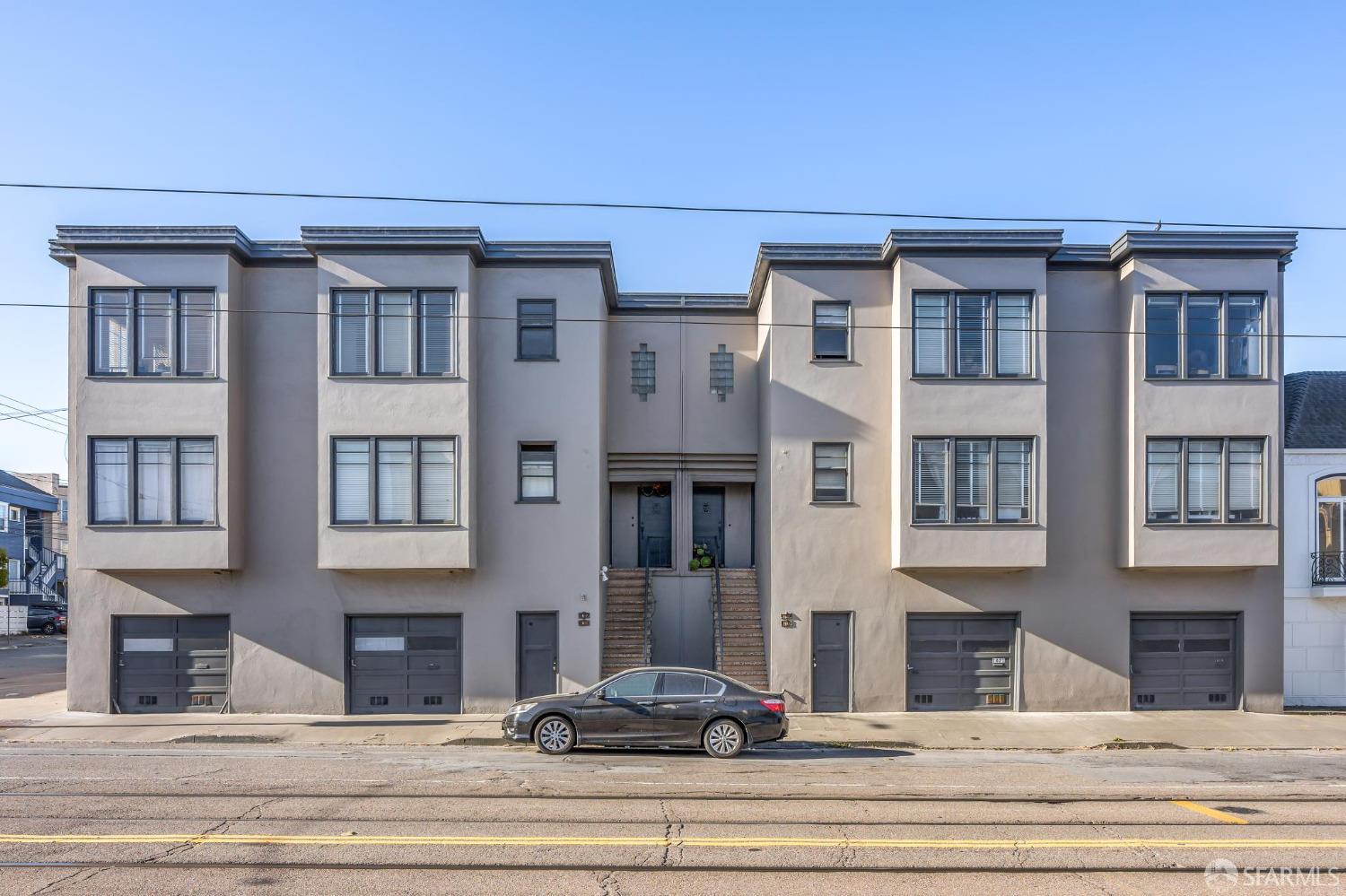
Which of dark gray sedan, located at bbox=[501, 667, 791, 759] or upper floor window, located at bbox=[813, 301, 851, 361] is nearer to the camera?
dark gray sedan, located at bbox=[501, 667, 791, 759]

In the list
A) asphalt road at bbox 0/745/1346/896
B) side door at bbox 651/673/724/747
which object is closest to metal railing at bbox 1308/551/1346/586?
asphalt road at bbox 0/745/1346/896

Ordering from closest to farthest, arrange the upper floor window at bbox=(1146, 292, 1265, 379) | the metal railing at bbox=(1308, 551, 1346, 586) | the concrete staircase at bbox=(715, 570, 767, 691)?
the upper floor window at bbox=(1146, 292, 1265, 379) → the metal railing at bbox=(1308, 551, 1346, 586) → the concrete staircase at bbox=(715, 570, 767, 691)

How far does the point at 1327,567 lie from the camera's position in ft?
60.0

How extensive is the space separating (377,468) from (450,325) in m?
3.19

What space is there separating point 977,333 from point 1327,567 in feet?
29.1

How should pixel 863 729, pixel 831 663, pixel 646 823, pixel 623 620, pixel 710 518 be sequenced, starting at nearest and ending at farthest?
pixel 646 823 → pixel 863 729 → pixel 831 663 → pixel 623 620 → pixel 710 518

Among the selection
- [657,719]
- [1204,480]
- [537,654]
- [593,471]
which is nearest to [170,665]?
[537,654]

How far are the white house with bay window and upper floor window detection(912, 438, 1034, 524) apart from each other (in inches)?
232

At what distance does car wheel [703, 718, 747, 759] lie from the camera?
542 inches

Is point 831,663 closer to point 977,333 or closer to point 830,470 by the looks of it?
point 830,470

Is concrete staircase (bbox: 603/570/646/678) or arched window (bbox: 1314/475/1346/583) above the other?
arched window (bbox: 1314/475/1346/583)

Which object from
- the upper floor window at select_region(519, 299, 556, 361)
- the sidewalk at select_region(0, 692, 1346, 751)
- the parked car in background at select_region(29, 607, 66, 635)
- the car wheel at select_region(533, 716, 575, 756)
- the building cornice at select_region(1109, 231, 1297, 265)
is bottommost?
the parked car in background at select_region(29, 607, 66, 635)

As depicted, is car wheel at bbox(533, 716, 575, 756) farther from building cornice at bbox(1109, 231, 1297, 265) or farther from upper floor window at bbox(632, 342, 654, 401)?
building cornice at bbox(1109, 231, 1297, 265)

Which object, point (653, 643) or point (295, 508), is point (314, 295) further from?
point (653, 643)
